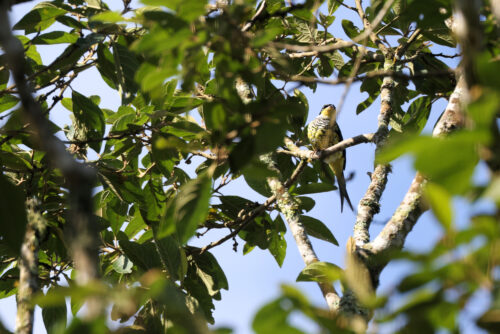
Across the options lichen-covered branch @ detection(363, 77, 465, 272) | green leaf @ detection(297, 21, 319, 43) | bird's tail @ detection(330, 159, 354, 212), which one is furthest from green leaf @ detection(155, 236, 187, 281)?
bird's tail @ detection(330, 159, 354, 212)

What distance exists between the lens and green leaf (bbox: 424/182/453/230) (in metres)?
0.56

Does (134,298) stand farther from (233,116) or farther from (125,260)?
(125,260)

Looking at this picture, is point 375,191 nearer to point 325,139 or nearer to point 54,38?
point 54,38

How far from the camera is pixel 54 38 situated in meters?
2.39

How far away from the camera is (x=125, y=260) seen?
2535 mm

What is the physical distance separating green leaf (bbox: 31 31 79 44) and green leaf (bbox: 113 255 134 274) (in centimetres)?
109

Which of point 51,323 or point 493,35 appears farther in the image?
point 51,323

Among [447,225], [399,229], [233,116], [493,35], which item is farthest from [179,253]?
[447,225]

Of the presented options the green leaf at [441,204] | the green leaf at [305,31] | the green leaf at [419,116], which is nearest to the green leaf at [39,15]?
the green leaf at [305,31]

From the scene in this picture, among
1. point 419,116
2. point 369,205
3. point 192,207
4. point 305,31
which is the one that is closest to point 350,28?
point 305,31

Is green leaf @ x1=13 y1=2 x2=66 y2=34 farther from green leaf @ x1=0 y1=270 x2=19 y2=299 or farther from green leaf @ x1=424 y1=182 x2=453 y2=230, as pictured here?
green leaf @ x1=424 y1=182 x2=453 y2=230

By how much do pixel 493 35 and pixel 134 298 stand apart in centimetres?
82

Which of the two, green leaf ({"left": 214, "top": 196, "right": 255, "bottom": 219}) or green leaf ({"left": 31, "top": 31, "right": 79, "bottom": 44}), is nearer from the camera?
green leaf ({"left": 31, "top": 31, "right": 79, "bottom": 44})

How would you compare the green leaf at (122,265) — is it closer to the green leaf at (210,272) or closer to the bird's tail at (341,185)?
the green leaf at (210,272)
